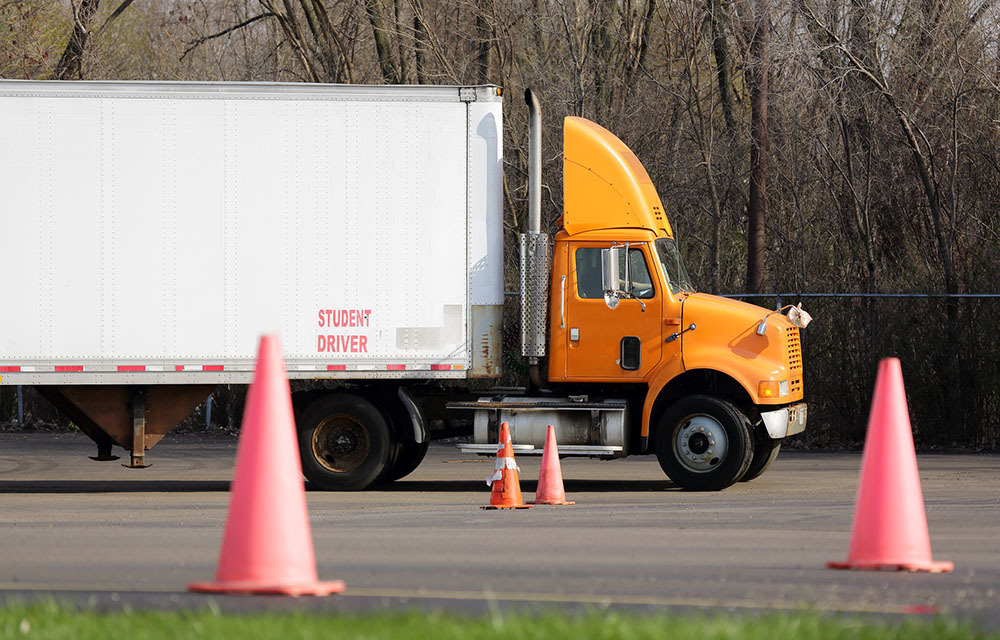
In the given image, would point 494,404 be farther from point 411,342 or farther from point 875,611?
point 875,611

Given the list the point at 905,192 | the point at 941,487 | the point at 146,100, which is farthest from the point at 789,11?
the point at 146,100

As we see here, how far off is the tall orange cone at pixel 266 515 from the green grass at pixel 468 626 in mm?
383

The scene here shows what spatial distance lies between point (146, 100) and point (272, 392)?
8929 mm

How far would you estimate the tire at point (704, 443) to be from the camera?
14586 mm

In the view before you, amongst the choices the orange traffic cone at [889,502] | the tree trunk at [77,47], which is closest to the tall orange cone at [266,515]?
the orange traffic cone at [889,502]

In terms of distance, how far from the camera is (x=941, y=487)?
1518cm

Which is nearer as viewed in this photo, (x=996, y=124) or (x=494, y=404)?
(x=494, y=404)

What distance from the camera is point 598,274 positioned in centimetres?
1509

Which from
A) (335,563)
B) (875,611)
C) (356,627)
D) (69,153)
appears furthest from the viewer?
(69,153)

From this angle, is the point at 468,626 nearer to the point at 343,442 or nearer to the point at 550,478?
the point at 550,478

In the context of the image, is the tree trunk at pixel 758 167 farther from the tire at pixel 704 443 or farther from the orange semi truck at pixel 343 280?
the tire at pixel 704 443

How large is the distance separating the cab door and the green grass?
8857mm

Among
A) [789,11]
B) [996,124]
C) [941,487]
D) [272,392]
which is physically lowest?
[941,487]

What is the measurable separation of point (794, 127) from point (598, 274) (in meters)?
10.4
